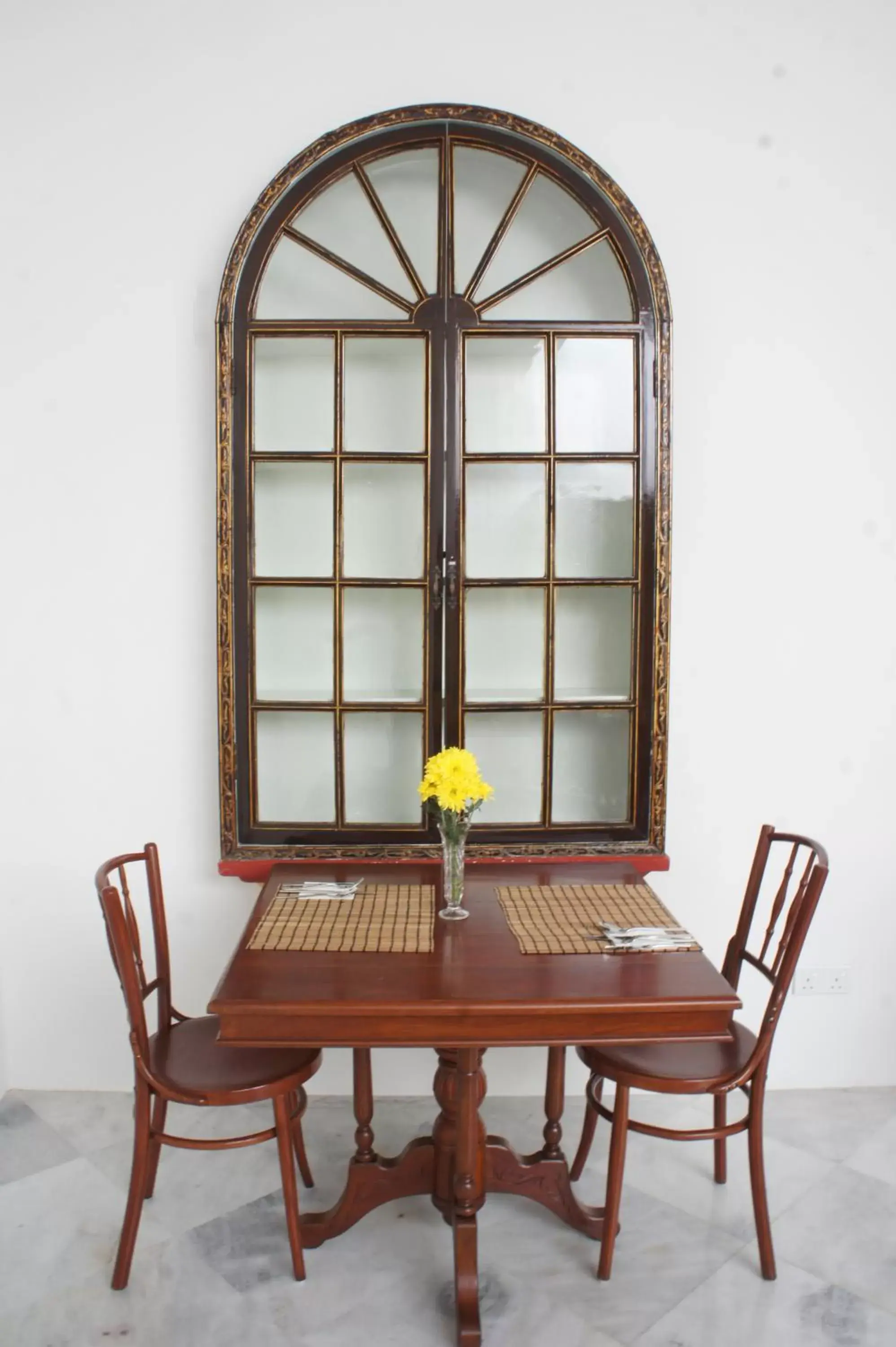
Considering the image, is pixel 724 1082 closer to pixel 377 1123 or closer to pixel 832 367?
pixel 377 1123

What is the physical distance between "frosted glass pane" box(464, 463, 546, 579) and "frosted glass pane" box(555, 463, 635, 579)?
0.05m

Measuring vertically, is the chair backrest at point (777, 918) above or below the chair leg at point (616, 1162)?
above

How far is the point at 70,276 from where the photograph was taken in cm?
263

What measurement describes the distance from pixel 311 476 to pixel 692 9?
157 cm

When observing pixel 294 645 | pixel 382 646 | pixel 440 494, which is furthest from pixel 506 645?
pixel 294 645

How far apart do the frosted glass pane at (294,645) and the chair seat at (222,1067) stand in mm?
891

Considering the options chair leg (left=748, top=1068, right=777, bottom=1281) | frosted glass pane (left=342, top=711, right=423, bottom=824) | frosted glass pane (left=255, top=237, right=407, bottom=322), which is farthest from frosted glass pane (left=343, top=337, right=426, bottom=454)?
chair leg (left=748, top=1068, right=777, bottom=1281)

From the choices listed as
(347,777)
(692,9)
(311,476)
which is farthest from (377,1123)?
(692,9)

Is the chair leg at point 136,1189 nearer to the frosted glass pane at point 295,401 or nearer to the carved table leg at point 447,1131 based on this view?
the carved table leg at point 447,1131

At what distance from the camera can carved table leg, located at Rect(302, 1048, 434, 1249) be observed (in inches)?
87.2

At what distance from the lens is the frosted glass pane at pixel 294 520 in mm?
2645

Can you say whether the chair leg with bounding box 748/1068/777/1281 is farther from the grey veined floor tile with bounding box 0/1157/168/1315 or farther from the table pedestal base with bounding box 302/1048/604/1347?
the grey veined floor tile with bounding box 0/1157/168/1315

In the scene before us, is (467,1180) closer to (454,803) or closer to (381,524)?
(454,803)

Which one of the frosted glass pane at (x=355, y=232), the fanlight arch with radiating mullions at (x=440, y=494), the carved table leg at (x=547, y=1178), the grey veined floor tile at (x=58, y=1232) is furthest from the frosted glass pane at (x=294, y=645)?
the grey veined floor tile at (x=58, y=1232)
